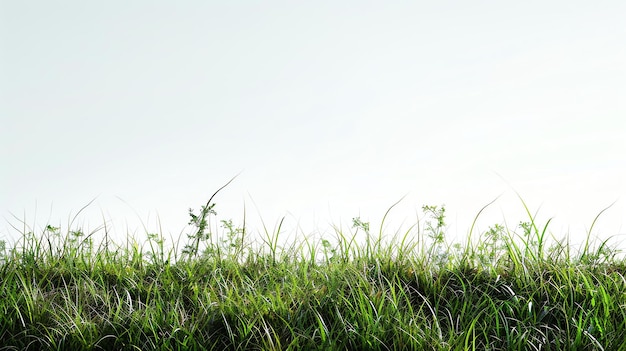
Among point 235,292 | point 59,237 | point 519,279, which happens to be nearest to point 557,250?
point 519,279

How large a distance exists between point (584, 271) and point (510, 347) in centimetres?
123

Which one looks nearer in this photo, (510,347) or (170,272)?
(510,347)

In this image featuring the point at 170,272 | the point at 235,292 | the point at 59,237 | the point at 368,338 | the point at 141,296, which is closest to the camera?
the point at 368,338

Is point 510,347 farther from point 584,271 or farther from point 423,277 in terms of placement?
point 584,271

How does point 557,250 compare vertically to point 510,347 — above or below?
above

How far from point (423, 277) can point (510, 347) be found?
92 cm

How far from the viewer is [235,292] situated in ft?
13.6

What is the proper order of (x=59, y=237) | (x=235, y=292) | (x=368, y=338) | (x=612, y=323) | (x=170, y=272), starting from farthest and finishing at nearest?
(x=59, y=237), (x=170, y=272), (x=235, y=292), (x=612, y=323), (x=368, y=338)

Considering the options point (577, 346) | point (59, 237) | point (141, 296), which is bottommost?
point (577, 346)

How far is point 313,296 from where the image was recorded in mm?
4059

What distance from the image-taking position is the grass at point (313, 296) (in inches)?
145

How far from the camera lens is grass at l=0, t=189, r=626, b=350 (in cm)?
367

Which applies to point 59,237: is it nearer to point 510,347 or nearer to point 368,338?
point 368,338

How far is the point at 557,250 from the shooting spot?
471 cm
